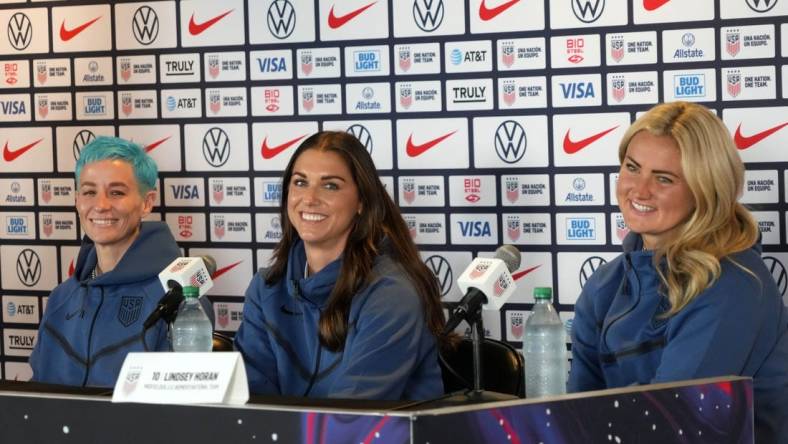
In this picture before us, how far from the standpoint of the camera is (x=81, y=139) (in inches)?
158

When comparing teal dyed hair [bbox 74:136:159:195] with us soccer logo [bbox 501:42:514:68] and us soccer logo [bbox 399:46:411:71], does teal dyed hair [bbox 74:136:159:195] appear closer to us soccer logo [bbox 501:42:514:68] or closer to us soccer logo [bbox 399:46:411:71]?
us soccer logo [bbox 399:46:411:71]

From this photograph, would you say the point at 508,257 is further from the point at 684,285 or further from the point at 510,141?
the point at 510,141

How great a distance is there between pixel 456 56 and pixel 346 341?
3.77ft

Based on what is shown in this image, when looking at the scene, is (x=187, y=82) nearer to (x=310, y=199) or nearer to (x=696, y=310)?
(x=310, y=199)

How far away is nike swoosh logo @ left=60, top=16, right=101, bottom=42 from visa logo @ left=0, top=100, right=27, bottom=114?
11.0 inches

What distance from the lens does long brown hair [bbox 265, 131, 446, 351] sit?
2.74 m

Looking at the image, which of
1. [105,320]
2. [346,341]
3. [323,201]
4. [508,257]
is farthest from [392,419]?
[105,320]

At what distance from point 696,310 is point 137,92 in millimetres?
2179

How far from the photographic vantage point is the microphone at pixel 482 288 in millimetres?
2119

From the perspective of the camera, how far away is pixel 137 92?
12.9 feet

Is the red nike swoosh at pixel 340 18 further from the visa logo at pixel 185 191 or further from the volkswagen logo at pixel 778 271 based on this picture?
the volkswagen logo at pixel 778 271

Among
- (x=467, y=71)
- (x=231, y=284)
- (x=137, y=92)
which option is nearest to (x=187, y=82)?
(x=137, y=92)

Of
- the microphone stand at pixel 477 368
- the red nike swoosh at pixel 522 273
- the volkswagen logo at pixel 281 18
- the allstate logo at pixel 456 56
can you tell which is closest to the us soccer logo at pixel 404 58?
the allstate logo at pixel 456 56

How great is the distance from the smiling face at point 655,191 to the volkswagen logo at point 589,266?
0.70 metres
